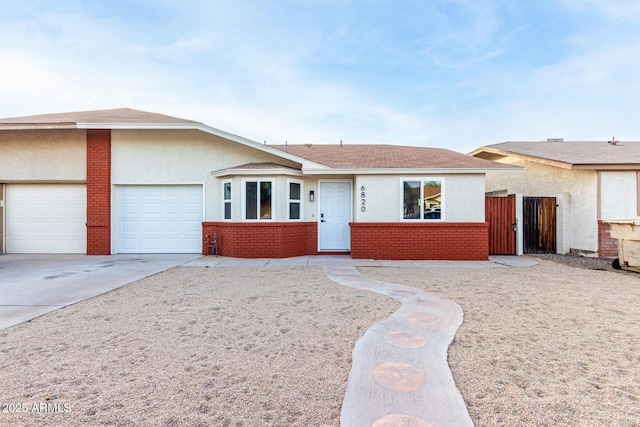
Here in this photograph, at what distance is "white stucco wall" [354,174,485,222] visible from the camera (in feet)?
32.5

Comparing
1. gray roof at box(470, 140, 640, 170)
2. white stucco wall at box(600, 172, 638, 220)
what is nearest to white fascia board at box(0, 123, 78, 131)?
gray roof at box(470, 140, 640, 170)

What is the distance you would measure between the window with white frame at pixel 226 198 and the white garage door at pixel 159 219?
1.01m

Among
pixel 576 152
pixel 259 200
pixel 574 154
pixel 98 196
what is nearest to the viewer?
pixel 259 200

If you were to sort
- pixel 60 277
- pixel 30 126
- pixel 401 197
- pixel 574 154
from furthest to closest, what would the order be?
pixel 574 154 < pixel 401 197 < pixel 30 126 < pixel 60 277

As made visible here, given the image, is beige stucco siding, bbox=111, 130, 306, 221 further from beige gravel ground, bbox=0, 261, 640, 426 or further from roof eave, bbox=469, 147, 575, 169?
roof eave, bbox=469, 147, 575, 169

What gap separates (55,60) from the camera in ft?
40.8

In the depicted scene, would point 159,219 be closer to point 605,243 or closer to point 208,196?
point 208,196

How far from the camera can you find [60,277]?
7062 millimetres

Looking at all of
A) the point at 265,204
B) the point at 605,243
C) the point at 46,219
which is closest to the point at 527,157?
the point at 605,243

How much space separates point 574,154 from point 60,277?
1612 centimetres

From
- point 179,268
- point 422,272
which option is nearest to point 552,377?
point 422,272

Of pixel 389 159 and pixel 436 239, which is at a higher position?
pixel 389 159

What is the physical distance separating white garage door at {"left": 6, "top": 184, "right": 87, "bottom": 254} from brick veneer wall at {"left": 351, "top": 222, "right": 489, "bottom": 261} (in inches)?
380

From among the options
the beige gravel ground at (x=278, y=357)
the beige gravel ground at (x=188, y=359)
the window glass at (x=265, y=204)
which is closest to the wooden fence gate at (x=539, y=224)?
the beige gravel ground at (x=278, y=357)
